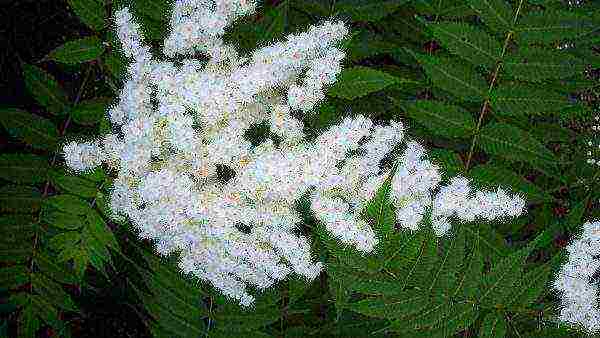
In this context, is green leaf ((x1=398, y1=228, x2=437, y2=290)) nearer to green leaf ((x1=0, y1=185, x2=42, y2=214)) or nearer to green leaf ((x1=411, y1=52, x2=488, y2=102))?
green leaf ((x1=411, y1=52, x2=488, y2=102))

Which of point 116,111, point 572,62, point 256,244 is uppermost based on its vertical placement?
point 116,111

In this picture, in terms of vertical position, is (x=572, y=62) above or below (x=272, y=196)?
above

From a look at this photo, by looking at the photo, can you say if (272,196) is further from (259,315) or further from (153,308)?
(153,308)

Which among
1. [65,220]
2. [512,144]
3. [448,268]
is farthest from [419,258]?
[65,220]

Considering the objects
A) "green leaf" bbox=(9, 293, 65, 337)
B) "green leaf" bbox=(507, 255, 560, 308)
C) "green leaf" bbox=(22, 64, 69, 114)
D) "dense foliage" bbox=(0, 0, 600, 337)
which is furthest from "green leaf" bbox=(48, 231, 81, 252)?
"green leaf" bbox=(507, 255, 560, 308)

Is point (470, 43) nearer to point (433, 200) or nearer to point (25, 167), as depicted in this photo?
point (433, 200)

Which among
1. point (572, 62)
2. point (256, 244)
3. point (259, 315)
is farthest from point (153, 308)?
point (572, 62)

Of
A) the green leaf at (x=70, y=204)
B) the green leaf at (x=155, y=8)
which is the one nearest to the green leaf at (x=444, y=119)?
the green leaf at (x=155, y=8)
